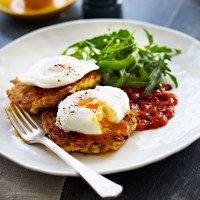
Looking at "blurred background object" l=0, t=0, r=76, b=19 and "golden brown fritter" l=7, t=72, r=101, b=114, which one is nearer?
"golden brown fritter" l=7, t=72, r=101, b=114

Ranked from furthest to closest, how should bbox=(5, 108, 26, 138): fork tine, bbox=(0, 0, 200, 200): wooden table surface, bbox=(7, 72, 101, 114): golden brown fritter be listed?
bbox=(7, 72, 101, 114): golden brown fritter → bbox=(5, 108, 26, 138): fork tine → bbox=(0, 0, 200, 200): wooden table surface

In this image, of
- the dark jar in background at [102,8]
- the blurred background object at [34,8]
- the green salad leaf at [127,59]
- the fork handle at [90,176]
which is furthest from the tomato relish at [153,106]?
the blurred background object at [34,8]

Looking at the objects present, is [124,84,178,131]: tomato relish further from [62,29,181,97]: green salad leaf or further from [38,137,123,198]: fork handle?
[38,137,123,198]: fork handle

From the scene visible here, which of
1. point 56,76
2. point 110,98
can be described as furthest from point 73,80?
point 110,98

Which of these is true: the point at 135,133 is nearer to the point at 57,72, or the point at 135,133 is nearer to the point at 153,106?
the point at 153,106

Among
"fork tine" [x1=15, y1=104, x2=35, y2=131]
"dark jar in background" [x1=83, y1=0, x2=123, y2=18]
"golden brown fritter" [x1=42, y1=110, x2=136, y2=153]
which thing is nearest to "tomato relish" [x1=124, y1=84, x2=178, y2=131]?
"golden brown fritter" [x1=42, y1=110, x2=136, y2=153]

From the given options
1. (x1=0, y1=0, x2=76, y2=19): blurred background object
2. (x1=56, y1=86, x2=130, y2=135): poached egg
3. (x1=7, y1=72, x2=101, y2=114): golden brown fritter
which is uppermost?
(x1=56, y1=86, x2=130, y2=135): poached egg

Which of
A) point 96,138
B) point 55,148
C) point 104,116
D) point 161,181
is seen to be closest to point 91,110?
point 104,116
